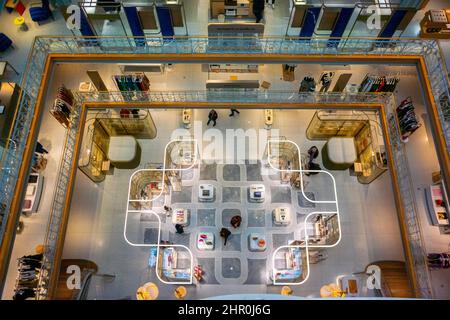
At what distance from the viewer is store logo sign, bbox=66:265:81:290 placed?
9430mm

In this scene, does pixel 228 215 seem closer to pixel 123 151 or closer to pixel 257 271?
pixel 257 271

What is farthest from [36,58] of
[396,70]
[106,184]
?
[396,70]

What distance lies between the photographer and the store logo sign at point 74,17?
1315 centimetres

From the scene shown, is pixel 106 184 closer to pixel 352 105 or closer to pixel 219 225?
pixel 219 225

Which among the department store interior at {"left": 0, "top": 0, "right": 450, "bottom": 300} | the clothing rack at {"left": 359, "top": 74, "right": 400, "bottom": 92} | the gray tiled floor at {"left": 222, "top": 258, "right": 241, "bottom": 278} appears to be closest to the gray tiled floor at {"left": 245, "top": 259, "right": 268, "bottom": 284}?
the department store interior at {"left": 0, "top": 0, "right": 450, "bottom": 300}

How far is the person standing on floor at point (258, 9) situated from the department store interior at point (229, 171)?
47cm

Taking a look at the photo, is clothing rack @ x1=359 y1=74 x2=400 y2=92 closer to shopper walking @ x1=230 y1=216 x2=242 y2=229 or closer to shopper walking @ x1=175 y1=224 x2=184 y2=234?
shopper walking @ x1=230 y1=216 x2=242 y2=229

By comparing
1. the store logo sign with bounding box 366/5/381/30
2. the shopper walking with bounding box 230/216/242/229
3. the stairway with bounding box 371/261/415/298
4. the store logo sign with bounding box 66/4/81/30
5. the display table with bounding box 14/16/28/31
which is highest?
the display table with bounding box 14/16/28/31

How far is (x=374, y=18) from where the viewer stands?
41.8 ft

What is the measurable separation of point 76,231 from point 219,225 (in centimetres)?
503

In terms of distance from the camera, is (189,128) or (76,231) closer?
(76,231)

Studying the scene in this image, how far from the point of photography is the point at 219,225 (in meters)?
11.2

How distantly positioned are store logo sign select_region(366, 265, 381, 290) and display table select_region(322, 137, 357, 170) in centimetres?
365

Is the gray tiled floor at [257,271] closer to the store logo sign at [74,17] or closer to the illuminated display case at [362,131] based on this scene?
the illuminated display case at [362,131]
